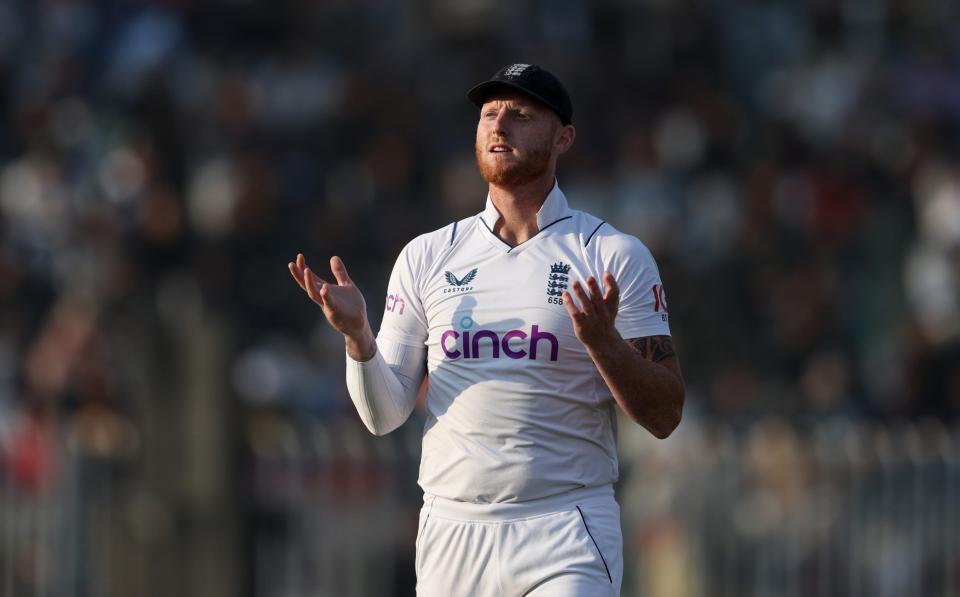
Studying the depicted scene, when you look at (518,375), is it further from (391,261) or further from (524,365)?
(391,261)

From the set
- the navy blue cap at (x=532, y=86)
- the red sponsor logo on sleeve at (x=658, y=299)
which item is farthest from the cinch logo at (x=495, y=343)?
the navy blue cap at (x=532, y=86)

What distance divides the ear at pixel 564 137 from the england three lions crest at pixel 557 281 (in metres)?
0.45

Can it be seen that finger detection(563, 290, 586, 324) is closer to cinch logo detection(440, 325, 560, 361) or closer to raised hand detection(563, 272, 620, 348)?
raised hand detection(563, 272, 620, 348)

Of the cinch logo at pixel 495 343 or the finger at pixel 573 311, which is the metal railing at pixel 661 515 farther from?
the finger at pixel 573 311

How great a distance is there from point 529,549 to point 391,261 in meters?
8.57

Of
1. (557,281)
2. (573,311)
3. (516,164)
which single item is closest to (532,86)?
(516,164)

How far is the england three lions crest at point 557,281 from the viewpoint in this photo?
5.82 m

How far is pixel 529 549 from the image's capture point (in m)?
5.74

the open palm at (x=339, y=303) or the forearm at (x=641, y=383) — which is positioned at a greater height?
the open palm at (x=339, y=303)

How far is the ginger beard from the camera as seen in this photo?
5.96m

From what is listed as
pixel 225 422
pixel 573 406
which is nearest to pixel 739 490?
pixel 225 422

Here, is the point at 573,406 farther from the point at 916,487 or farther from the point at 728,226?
the point at 728,226

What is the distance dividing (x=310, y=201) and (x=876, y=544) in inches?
225

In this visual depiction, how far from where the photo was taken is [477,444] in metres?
5.86
